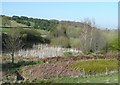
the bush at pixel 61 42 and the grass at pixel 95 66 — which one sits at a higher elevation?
the bush at pixel 61 42

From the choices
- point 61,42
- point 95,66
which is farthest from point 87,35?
point 95,66

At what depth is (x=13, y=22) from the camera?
102 ft

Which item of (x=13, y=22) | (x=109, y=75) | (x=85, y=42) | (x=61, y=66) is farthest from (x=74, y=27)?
(x=109, y=75)

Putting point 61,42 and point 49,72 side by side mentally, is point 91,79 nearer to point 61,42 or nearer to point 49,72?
point 49,72

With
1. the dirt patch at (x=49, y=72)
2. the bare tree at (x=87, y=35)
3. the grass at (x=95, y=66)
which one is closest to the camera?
the dirt patch at (x=49, y=72)

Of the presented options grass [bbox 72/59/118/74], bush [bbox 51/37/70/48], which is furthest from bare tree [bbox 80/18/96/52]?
grass [bbox 72/59/118/74]

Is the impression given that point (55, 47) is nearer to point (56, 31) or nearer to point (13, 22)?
point (56, 31)

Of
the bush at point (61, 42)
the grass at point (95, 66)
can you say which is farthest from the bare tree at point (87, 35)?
the grass at point (95, 66)

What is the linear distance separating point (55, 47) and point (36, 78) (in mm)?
14904

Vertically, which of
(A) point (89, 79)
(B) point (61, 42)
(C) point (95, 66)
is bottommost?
(A) point (89, 79)

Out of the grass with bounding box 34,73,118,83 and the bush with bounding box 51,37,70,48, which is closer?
the grass with bounding box 34,73,118,83

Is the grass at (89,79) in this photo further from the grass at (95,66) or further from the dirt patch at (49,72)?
the grass at (95,66)

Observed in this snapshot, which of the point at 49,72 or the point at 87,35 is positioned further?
the point at 87,35

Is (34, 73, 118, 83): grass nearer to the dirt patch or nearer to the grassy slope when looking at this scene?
the grassy slope
